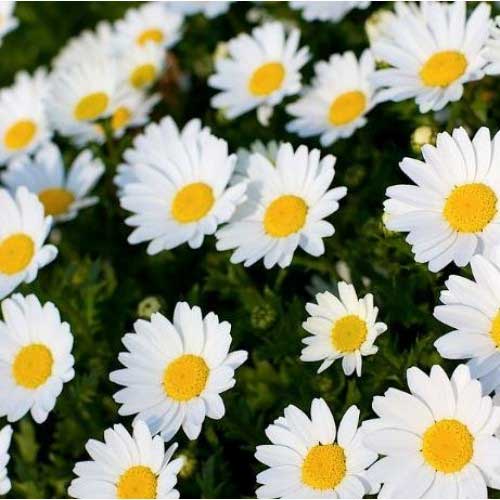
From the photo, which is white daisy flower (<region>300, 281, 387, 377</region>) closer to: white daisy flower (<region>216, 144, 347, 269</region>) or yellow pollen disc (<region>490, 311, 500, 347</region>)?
white daisy flower (<region>216, 144, 347, 269</region>)

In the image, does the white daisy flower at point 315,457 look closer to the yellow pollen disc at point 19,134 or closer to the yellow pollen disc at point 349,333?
the yellow pollen disc at point 349,333

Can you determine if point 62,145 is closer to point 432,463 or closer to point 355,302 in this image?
point 355,302

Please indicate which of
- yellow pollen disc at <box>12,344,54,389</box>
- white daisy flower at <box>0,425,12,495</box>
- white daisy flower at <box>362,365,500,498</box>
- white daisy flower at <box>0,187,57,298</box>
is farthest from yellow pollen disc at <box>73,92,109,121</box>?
white daisy flower at <box>362,365,500,498</box>

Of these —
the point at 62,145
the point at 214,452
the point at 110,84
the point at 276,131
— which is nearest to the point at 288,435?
the point at 214,452

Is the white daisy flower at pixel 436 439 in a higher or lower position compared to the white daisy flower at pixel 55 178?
lower

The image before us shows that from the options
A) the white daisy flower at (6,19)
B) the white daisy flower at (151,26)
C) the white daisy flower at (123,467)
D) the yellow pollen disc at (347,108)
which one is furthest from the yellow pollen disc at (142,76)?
the white daisy flower at (123,467)
